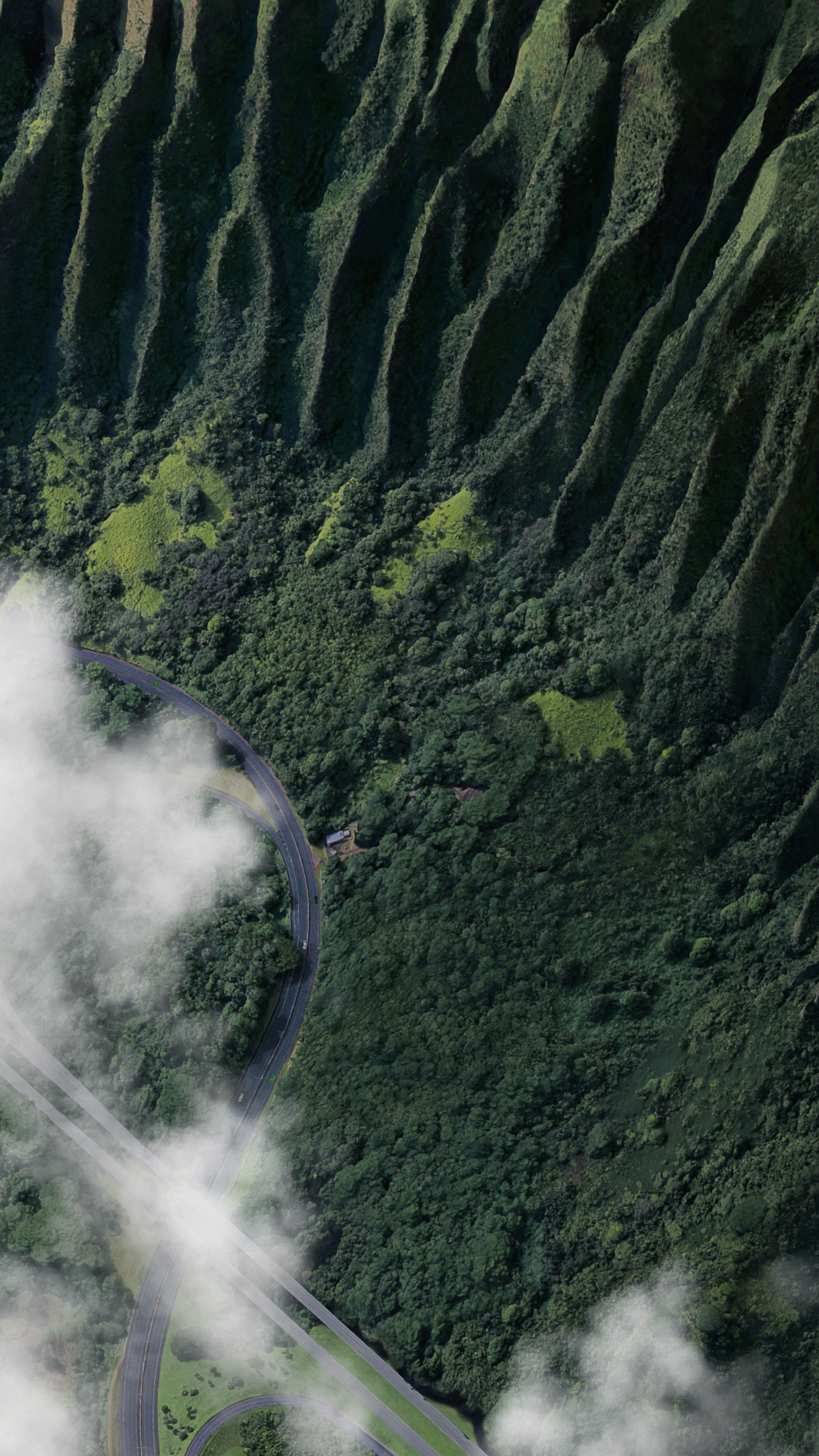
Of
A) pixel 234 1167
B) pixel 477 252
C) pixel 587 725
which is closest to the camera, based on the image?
pixel 234 1167

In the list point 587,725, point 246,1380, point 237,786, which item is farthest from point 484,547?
point 246,1380

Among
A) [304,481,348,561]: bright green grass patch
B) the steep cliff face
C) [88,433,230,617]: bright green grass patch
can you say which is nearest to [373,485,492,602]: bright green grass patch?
the steep cliff face

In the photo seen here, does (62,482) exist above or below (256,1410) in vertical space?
above

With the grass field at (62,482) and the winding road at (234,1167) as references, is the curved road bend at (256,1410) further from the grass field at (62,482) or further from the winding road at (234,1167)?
the grass field at (62,482)

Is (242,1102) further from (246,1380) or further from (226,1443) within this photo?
(226,1443)

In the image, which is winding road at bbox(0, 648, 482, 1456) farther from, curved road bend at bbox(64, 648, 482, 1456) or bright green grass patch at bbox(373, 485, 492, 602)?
bright green grass patch at bbox(373, 485, 492, 602)

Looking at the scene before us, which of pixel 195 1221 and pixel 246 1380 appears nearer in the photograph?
pixel 246 1380

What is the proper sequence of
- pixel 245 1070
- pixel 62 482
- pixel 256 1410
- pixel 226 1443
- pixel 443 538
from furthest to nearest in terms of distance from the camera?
1. pixel 62 482
2. pixel 443 538
3. pixel 245 1070
4. pixel 256 1410
5. pixel 226 1443

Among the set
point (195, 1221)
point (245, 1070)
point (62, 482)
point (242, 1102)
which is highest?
point (62, 482)

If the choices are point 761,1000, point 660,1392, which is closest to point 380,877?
point 761,1000
